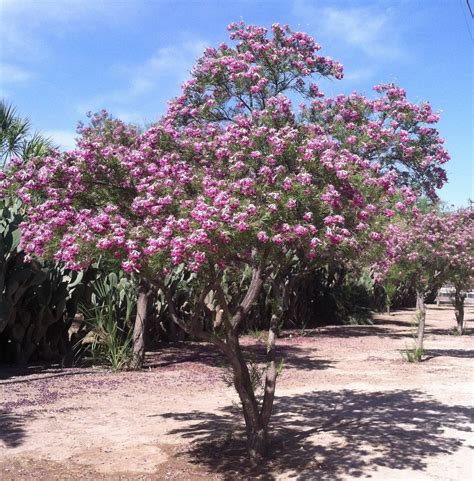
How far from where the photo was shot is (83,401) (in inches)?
328

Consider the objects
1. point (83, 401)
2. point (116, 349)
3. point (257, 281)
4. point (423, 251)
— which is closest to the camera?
point (257, 281)

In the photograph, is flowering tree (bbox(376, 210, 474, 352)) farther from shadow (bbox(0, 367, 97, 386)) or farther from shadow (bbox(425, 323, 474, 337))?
shadow (bbox(0, 367, 97, 386))

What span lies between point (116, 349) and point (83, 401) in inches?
120

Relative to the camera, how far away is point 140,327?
1180 cm

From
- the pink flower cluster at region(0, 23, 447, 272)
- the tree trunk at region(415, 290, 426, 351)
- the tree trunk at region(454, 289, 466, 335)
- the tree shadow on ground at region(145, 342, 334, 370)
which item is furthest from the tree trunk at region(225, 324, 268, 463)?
the tree trunk at region(454, 289, 466, 335)

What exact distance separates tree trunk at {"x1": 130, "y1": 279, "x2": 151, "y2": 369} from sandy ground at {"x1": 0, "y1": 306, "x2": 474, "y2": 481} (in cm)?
35

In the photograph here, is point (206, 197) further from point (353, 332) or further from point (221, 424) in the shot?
point (353, 332)

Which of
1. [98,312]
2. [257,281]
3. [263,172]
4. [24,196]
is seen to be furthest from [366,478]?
[98,312]

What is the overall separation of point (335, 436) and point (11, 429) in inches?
150

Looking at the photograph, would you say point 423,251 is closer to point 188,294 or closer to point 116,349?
point 188,294

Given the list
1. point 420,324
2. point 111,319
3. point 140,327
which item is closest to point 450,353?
point 420,324

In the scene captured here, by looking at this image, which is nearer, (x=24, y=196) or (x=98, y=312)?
(x=24, y=196)

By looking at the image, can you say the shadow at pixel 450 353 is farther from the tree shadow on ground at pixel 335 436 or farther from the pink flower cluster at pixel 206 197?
the pink flower cluster at pixel 206 197

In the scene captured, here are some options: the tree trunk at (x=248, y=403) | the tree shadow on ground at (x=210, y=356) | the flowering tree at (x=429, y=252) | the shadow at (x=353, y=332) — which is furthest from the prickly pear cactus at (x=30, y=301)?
the shadow at (x=353, y=332)
